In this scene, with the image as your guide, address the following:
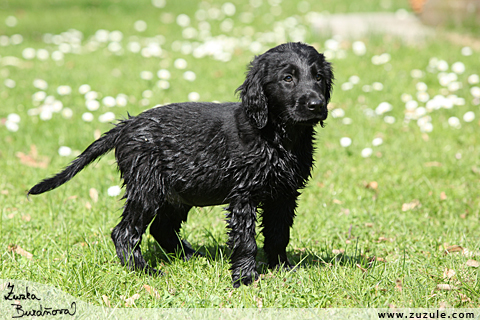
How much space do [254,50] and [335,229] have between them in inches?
246

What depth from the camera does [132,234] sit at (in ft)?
10.7

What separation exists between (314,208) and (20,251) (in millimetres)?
2441

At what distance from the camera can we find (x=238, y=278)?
10.1 ft

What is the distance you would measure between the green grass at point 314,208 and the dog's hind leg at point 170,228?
137 millimetres

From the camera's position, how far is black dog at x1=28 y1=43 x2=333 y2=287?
2979 mm

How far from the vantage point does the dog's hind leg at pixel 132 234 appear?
127 inches

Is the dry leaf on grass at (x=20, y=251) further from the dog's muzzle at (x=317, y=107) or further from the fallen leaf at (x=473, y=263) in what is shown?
the fallen leaf at (x=473, y=263)

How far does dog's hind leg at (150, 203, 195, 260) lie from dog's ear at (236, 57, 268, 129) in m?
0.94

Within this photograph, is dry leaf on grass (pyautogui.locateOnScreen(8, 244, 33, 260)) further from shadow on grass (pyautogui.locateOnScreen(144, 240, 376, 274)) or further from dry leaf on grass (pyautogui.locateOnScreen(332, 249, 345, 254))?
dry leaf on grass (pyautogui.locateOnScreen(332, 249, 345, 254))

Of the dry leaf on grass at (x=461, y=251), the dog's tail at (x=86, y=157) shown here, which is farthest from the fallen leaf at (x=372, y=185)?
the dog's tail at (x=86, y=157)

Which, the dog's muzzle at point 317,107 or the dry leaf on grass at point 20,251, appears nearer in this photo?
the dog's muzzle at point 317,107

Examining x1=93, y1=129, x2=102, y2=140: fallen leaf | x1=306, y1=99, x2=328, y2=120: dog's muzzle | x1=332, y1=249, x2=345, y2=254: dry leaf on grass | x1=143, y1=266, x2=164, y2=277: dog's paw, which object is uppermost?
x1=306, y1=99, x2=328, y2=120: dog's muzzle
